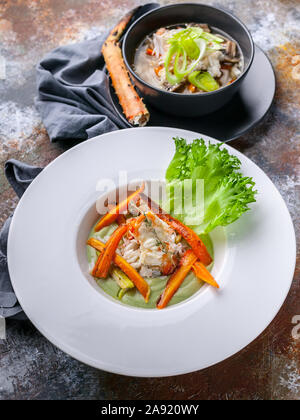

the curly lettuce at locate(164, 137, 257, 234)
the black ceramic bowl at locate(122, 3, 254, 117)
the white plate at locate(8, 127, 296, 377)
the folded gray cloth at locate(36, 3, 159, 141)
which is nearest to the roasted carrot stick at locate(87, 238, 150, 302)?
the white plate at locate(8, 127, 296, 377)

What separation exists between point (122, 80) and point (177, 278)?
134 centimetres

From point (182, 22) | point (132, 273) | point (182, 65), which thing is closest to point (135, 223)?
point (132, 273)

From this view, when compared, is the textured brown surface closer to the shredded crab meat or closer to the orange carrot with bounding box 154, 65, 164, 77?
the shredded crab meat

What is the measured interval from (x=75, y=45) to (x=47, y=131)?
0.75 metres

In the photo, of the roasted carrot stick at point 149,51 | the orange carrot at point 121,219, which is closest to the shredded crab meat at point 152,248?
the orange carrot at point 121,219

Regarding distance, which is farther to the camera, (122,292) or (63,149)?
(63,149)

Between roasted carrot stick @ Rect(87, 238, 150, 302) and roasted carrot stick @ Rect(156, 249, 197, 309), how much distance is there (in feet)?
0.26

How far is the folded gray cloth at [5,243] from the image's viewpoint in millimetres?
2263

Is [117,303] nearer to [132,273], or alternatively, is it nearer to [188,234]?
[132,273]

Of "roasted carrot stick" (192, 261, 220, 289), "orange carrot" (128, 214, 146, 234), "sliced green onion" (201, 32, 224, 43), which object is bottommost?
"roasted carrot stick" (192, 261, 220, 289)

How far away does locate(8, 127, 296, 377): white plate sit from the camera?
1.91m

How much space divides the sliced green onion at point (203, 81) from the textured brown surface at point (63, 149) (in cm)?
38

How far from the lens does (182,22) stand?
3012mm

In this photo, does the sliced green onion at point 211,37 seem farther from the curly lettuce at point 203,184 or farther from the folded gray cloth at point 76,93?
the curly lettuce at point 203,184
